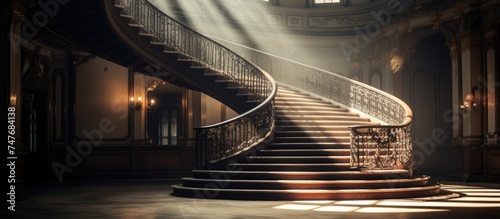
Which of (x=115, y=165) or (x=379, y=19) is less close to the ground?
(x=379, y=19)

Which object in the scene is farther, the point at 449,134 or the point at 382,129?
the point at 449,134

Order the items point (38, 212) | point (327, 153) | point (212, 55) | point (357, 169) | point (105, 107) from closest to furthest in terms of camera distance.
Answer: point (38, 212), point (357, 169), point (327, 153), point (212, 55), point (105, 107)

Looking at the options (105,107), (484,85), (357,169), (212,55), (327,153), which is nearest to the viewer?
(357,169)

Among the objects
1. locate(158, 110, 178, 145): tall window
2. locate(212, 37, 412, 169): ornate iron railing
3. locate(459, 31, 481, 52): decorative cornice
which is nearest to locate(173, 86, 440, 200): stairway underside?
locate(212, 37, 412, 169): ornate iron railing

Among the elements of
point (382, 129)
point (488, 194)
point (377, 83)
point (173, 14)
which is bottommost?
point (488, 194)

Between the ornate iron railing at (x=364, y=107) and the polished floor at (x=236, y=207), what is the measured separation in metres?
1.40

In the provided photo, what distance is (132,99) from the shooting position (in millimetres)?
18734

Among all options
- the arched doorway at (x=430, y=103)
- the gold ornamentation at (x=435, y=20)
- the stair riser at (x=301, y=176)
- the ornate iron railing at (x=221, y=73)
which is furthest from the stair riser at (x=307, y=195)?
the arched doorway at (x=430, y=103)

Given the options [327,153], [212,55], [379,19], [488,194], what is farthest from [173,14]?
[488,194]

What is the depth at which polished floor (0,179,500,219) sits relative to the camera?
8.97 meters

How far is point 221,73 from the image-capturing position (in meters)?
15.5

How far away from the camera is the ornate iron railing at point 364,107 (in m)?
12.6

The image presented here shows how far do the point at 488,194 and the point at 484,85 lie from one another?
4.81 metres

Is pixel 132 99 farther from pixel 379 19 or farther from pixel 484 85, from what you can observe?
pixel 484 85
